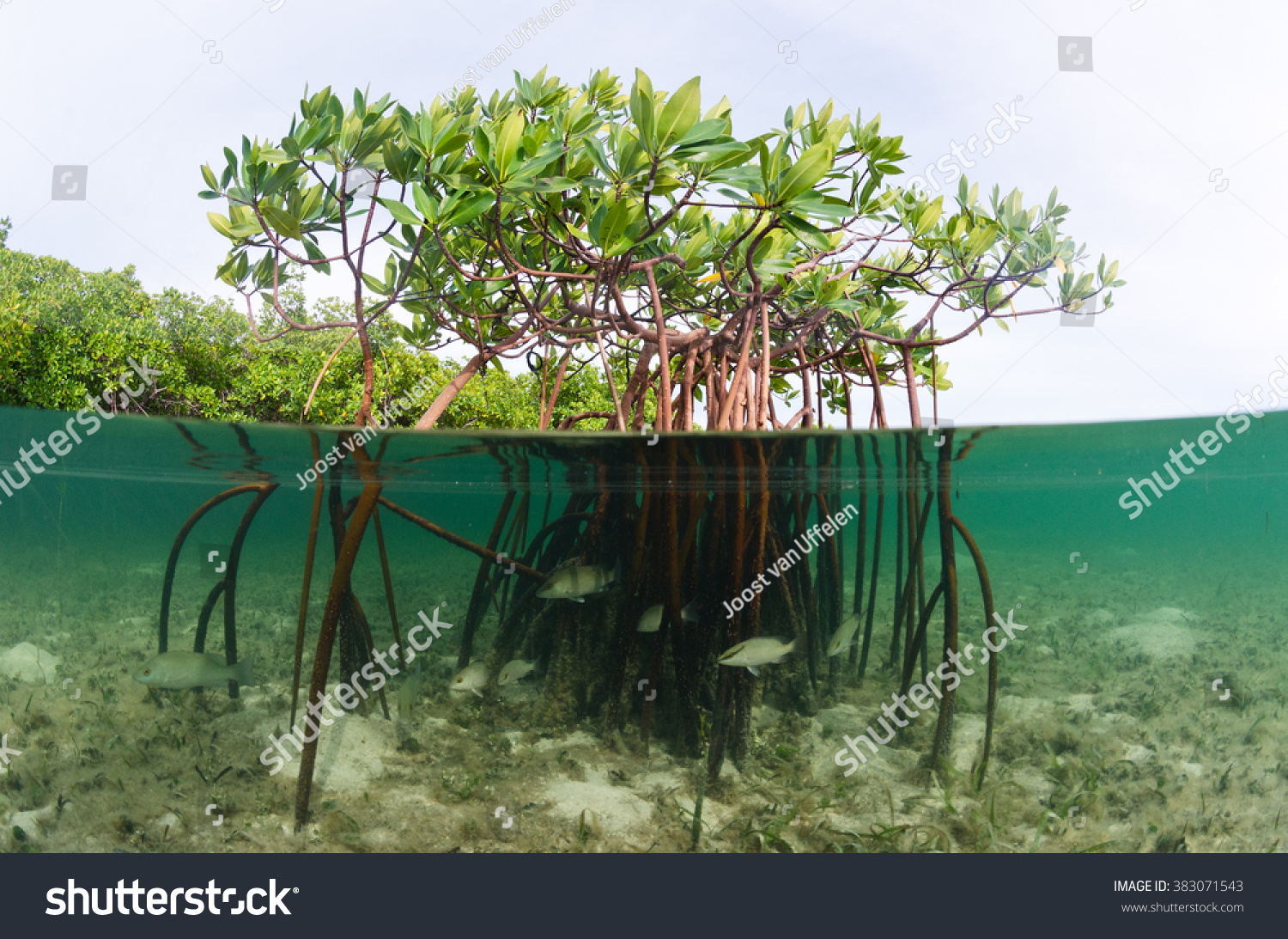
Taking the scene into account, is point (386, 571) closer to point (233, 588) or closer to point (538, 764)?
point (233, 588)

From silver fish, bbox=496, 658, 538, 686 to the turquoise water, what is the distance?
3 cm

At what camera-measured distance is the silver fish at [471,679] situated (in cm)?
298

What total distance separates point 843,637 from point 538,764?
152 centimetres

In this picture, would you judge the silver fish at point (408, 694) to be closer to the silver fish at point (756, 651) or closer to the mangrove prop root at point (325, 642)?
the mangrove prop root at point (325, 642)

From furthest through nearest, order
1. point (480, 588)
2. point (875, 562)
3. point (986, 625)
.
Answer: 1. point (875, 562)
2. point (986, 625)
3. point (480, 588)

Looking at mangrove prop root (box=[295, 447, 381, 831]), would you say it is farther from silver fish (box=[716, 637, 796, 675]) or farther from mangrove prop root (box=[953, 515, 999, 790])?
mangrove prop root (box=[953, 515, 999, 790])
